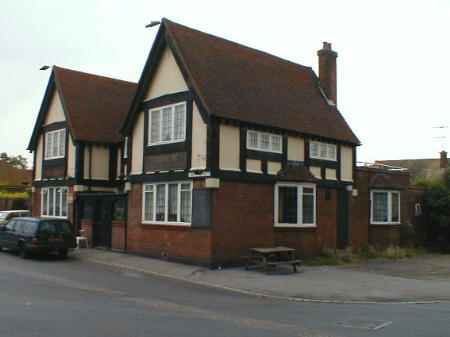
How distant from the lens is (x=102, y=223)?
87.7 ft

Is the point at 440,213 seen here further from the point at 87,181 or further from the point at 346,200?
the point at 87,181

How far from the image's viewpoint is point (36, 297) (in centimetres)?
1312

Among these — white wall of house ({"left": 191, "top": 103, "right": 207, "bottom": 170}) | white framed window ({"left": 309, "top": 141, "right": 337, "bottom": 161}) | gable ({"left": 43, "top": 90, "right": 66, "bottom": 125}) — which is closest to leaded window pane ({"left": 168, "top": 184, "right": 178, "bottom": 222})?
white wall of house ({"left": 191, "top": 103, "right": 207, "bottom": 170})

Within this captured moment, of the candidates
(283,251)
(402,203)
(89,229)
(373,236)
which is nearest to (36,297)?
(283,251)

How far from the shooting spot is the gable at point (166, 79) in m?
22.5

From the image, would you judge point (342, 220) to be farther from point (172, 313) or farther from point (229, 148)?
point (172, 313)

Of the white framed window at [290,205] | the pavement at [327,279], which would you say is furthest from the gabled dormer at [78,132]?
the white framed window at [290,205]

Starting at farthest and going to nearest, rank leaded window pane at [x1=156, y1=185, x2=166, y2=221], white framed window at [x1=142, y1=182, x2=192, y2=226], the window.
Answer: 1. leaded window pane at [x1=156, y1=185, x2=166, y2=221]
2. the window
3. white framed window at [x1=142, y1=182, x2=192, y2=226]

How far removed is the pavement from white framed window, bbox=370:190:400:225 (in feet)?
13.4

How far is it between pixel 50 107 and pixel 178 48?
→ 1193cm

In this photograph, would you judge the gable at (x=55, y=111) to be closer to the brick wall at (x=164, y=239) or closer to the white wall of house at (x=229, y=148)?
the brick wall at (x=164, y=239)

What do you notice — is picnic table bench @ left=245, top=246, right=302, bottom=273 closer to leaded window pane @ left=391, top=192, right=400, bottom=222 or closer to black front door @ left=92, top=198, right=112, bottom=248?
black front door @ left=92, top=198, right=112, bottom=248

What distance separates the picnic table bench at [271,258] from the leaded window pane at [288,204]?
1.57 m

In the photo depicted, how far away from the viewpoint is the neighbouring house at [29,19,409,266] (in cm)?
2100
